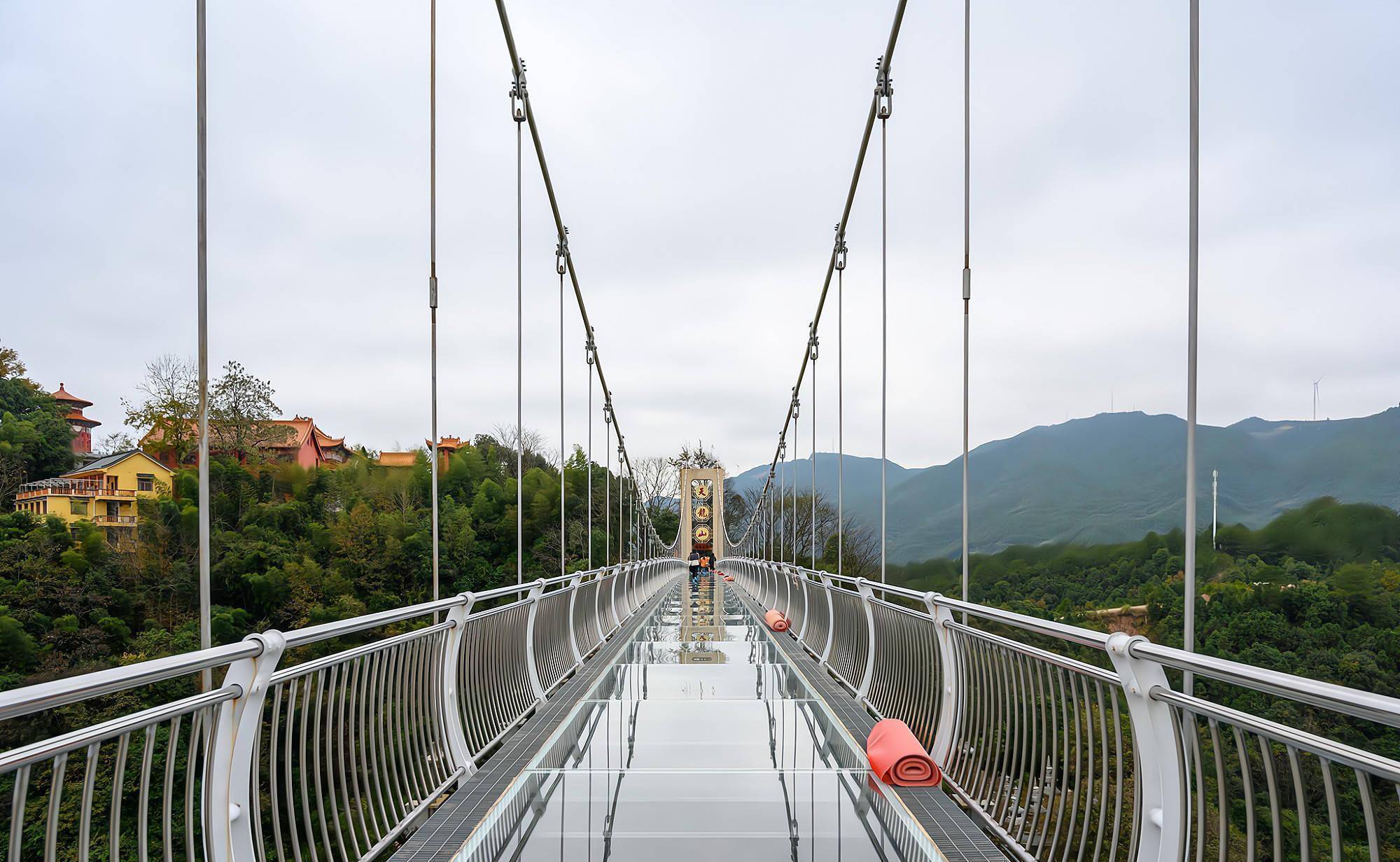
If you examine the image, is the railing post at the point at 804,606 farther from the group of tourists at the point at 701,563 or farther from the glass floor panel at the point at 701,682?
the group of tourists at the point at 701,563

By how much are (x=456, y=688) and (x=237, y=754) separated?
1870 mm

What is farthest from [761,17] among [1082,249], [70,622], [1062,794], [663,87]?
[1082,249]

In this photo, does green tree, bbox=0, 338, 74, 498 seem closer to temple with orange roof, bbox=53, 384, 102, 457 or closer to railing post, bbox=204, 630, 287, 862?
temple with orange roof, bbox=53, 384, 102, 457

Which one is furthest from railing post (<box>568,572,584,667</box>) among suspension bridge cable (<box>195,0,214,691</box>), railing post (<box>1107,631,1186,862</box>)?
railing post (<box>1107,631,1186,862</box>)

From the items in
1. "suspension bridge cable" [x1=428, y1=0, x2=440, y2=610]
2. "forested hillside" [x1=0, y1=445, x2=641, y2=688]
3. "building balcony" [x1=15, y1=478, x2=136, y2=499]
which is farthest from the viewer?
"building balcony" [x1=15, y1=478, x2=136, y2=499]

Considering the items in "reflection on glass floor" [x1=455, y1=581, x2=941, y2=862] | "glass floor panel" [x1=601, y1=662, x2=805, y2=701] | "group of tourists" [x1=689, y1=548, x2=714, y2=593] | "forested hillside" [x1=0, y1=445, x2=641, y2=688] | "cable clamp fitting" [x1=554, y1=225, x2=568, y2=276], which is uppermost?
"cable clamp fitting" [x1=554, y1=225, x2=568, y2=276]

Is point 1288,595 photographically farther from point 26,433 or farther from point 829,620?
point 26,433

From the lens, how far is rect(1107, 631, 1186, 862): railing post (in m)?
2.01

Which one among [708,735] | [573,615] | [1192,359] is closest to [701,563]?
[573,615]

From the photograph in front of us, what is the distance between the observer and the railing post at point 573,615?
677 centimetres

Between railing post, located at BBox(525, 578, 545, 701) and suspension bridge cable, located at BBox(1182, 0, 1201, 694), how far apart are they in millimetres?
3597

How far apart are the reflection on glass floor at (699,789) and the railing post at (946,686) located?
14.2 inches

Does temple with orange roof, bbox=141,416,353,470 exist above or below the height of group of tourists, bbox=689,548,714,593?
above

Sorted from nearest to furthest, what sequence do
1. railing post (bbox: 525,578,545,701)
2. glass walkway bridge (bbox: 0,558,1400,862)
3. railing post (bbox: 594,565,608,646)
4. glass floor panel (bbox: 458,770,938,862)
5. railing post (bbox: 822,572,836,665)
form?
glass walkway bridge (bbox: 0,558,1400,862) < glass floor panel (bbox: 458,770,938,862) < railing post (bbox: 525,578,545,701) < railing post (bbox: 822,572,836,665) < railing post (bbox: 594,565,608,646)
